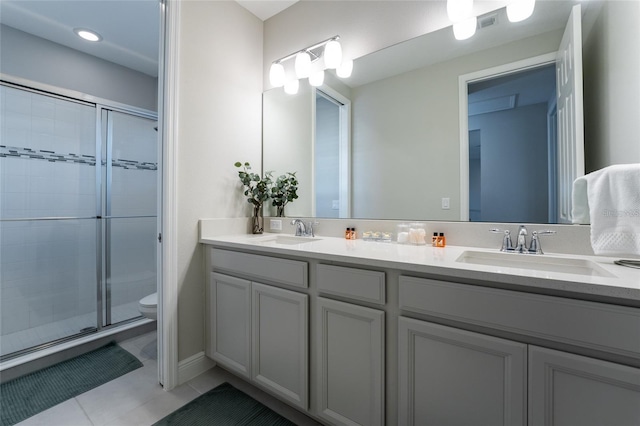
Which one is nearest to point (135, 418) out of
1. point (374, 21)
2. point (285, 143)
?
point (285, 143)

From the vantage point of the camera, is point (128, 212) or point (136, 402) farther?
point (128, 212)

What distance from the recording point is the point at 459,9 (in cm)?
140

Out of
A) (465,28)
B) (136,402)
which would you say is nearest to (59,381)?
(136,402)

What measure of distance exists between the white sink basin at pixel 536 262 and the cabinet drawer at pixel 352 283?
1.10 feet

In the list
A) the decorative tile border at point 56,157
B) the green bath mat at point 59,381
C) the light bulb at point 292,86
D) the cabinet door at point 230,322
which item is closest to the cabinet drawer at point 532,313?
the cabinet door at point 230,322

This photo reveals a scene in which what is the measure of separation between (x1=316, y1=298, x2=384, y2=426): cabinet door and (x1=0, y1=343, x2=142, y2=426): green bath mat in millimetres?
1410

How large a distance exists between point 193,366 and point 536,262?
1.90 metres

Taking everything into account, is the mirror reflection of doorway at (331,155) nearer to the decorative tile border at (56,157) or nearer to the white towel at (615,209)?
the white towel at (615,209)

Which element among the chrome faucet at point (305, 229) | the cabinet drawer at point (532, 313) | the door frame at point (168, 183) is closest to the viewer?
the cabinet drawer at point (532, 313)

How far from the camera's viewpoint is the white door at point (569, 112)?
3.79 ft

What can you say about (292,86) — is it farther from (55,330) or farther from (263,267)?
(55,330)

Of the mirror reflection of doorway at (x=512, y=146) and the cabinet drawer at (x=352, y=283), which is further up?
the mirror reflection of doorway at (x=512, y=146)

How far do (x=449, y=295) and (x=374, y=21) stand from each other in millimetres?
1643

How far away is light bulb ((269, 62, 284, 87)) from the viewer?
2.09m
